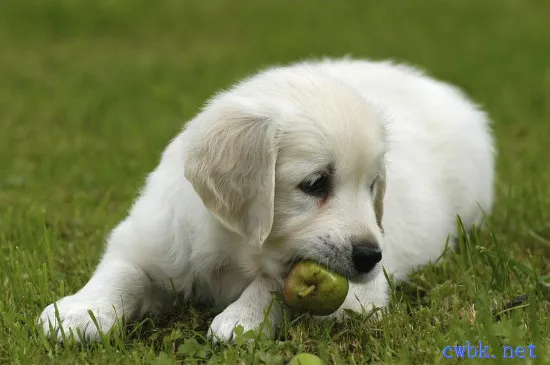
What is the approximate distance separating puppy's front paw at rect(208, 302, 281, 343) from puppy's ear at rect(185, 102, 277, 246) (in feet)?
0.94

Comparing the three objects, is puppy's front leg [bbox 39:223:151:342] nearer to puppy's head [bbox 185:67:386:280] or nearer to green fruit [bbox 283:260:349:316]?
puppy's head [bbox 185:67:386:280]

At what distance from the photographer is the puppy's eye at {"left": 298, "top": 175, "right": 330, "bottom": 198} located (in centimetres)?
353

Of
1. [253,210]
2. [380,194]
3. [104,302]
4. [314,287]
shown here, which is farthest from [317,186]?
[104,302]

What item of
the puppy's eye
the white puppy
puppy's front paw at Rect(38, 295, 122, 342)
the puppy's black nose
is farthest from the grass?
the puppy's eye

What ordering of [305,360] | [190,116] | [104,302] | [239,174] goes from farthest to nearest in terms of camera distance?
[190,116], [104,302], [239,174], [305,360]

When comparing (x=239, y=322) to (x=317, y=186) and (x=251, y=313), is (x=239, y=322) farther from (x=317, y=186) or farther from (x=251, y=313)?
(x=317, y=186)

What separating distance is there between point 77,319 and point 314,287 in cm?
96

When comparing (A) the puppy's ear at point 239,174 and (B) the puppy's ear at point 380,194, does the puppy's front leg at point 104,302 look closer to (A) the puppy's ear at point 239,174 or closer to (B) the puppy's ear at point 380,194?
(A) the puppy's ear at point 239,174

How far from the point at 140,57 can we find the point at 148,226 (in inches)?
334

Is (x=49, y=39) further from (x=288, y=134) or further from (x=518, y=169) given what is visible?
(x=288, y=134)

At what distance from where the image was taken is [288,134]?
3564mm

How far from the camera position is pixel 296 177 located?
139 inches

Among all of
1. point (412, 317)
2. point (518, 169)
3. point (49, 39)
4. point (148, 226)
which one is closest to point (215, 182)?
point (148, 226)

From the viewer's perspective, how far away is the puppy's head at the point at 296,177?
3.49 metres
